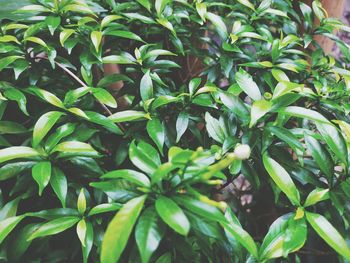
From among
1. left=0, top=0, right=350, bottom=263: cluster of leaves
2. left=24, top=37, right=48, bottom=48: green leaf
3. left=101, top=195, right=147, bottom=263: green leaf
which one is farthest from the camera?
left=24, top=37, right=48, bottom=48: green leaf

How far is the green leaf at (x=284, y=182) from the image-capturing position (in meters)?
0.72

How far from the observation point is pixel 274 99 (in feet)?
2.61

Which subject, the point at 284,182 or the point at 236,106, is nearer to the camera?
the point at 284,182

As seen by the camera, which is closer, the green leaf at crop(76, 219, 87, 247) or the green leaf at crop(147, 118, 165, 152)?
the green leaf at crop(76, 219, 87, 247)

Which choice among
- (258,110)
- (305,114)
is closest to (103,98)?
(258,110)

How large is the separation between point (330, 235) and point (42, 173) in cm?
60

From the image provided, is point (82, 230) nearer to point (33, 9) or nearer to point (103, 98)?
point (103, 98)

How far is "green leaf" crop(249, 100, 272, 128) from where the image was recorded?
732 millimetres

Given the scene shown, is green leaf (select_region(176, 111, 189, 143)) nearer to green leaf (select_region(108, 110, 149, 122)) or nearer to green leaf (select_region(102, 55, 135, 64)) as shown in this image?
green leaf (select_region(108, 110, 149, 122))

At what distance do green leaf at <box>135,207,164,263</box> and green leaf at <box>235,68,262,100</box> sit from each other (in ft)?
1.43

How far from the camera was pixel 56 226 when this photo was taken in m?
0.70

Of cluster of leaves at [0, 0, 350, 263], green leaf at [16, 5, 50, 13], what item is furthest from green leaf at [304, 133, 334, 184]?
green leaf at [16, 5, 50, 13]

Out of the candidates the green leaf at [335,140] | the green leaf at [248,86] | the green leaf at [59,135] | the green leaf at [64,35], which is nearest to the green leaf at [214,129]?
the green leaf at [248,86]

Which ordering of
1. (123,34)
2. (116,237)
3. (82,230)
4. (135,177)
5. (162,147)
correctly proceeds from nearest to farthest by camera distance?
(116,237)
(135,177)
(82,230)
(162,147)
(123,34)
